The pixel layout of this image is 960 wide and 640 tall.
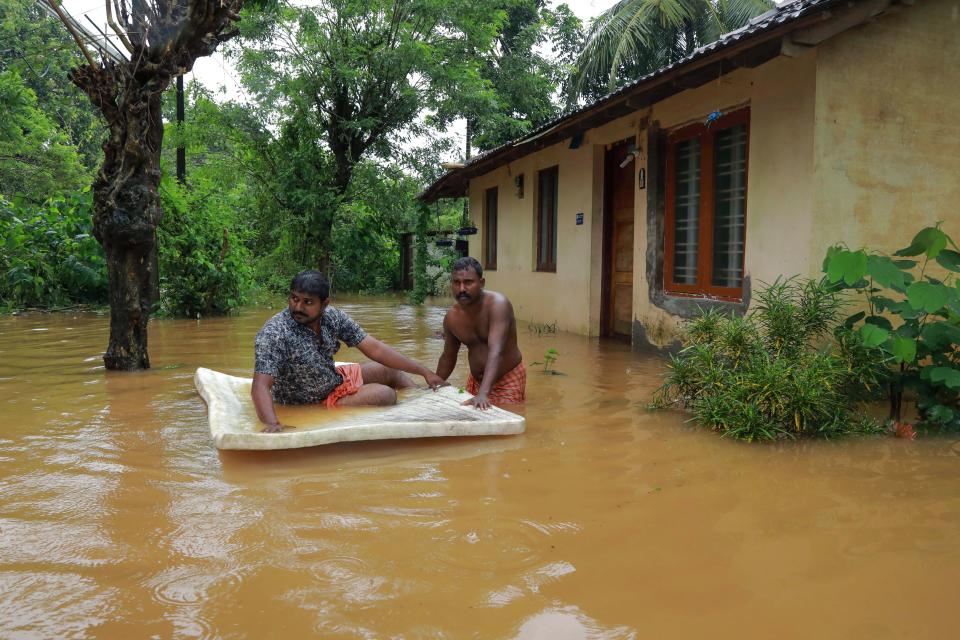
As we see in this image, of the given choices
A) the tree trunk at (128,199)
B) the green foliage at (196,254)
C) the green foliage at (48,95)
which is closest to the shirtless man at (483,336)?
the tree trunk at (128,199)

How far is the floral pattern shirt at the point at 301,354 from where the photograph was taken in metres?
4.42

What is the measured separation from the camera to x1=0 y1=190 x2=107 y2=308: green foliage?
1392cm

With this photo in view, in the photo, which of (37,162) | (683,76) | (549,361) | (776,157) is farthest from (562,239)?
(37,162)

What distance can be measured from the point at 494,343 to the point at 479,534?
2.30 m

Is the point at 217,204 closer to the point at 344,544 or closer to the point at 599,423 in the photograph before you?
the point at 599,423

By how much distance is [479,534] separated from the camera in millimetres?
2973

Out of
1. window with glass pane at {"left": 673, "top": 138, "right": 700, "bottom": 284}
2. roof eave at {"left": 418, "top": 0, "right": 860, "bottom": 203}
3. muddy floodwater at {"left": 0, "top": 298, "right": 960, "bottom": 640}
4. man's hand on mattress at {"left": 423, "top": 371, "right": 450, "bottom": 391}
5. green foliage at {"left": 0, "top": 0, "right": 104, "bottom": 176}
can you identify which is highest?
green foliage at {"left": 0, "top": 0, "right": 104, "bottom": 176}

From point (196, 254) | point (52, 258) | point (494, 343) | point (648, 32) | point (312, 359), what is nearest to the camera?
point (312, 359)

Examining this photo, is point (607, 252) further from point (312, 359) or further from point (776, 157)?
point (312, 359)

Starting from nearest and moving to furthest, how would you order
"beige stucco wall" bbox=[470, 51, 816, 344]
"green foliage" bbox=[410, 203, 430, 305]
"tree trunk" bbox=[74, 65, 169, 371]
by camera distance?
"beige stucco wall" bbox=[470, 51, 816, 344] → "tree trunk" bbox=[74, 65, 169, 371] → "green foliage" bbox=[410, 203, 430, 305]

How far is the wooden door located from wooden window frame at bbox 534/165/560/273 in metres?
1.28

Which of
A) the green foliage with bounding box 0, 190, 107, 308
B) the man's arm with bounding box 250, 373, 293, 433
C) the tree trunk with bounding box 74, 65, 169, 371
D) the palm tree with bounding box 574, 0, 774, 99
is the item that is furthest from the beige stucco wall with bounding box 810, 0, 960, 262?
the palm tree with bounding box 574, 0, 774, 99

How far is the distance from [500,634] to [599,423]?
2.98m

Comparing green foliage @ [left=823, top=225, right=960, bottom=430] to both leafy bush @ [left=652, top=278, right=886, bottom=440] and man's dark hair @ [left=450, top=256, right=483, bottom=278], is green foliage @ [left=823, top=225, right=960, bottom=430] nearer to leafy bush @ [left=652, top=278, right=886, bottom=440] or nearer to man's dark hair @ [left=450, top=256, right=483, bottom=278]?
leafy bush @ [left=652, top=278, right=886, bottom=440]
